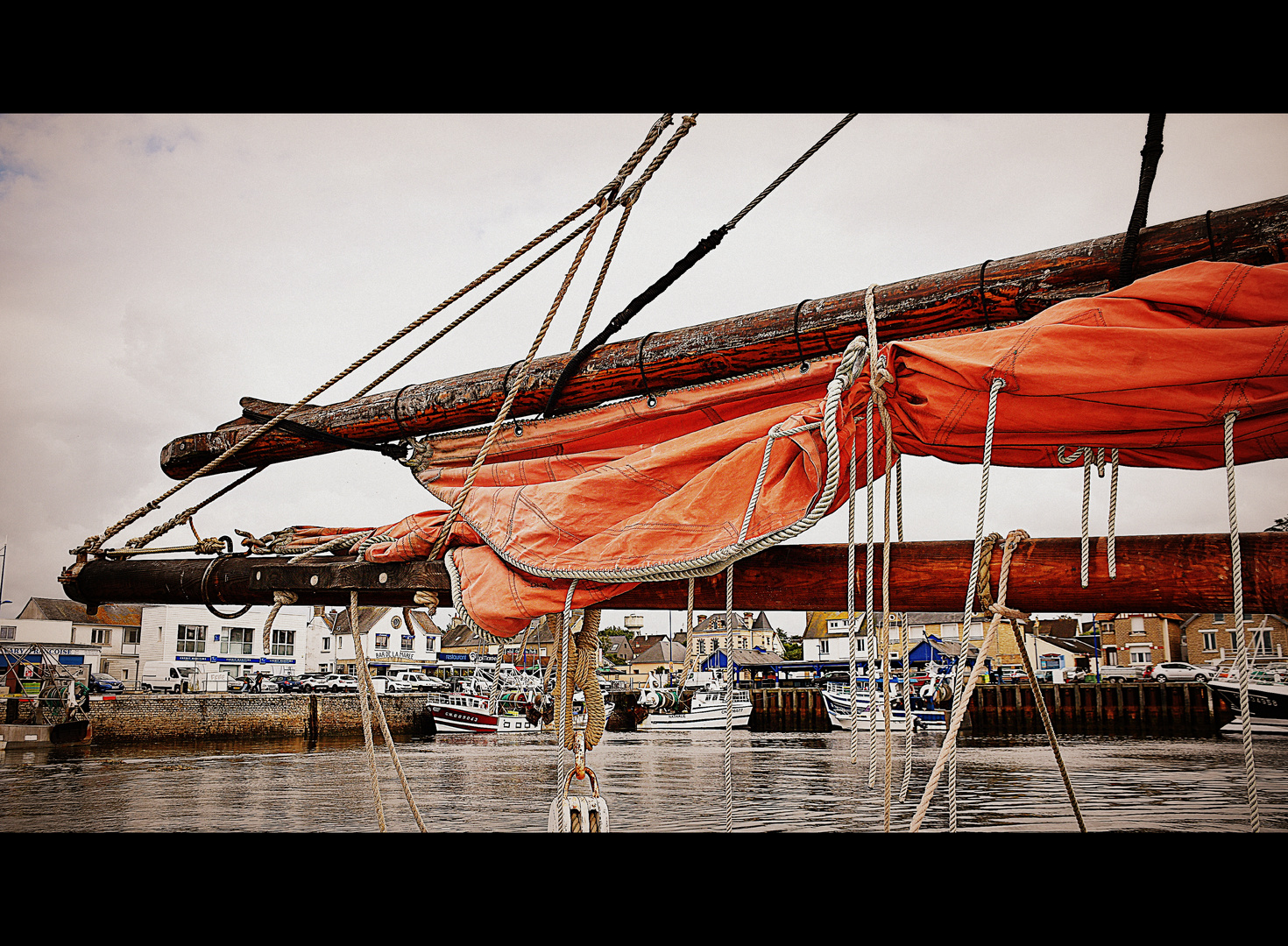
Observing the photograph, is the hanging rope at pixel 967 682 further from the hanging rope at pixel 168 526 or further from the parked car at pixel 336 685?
the parked car at pixel 336 685

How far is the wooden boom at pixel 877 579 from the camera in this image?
212 cm

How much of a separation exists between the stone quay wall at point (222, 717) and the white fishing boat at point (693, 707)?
1006cm

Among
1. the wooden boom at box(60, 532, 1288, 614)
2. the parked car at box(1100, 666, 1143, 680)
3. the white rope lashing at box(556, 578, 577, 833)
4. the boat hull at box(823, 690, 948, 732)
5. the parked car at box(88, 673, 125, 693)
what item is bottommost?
the boat hull at box(823, 690, 948, 732)

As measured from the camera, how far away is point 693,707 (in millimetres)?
32938

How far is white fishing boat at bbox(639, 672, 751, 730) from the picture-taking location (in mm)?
32562

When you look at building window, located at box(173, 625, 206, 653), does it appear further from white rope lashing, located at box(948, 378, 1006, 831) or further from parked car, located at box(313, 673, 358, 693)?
white rope lashing, located at box(948, 378, 1006, 831)

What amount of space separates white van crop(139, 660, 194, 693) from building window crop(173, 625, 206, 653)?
746 millimetres

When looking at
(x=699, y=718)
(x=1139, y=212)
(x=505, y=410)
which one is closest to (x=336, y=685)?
(x=699, y=718)

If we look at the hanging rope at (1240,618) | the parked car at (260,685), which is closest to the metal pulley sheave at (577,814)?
the hanging rope at (1240,618)

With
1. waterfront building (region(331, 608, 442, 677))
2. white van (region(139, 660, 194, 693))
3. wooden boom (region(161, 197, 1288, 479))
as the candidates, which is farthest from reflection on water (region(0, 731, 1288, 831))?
waterfront building (region(331, 608, 442, 677))

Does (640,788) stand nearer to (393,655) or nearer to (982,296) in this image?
(982,296)
